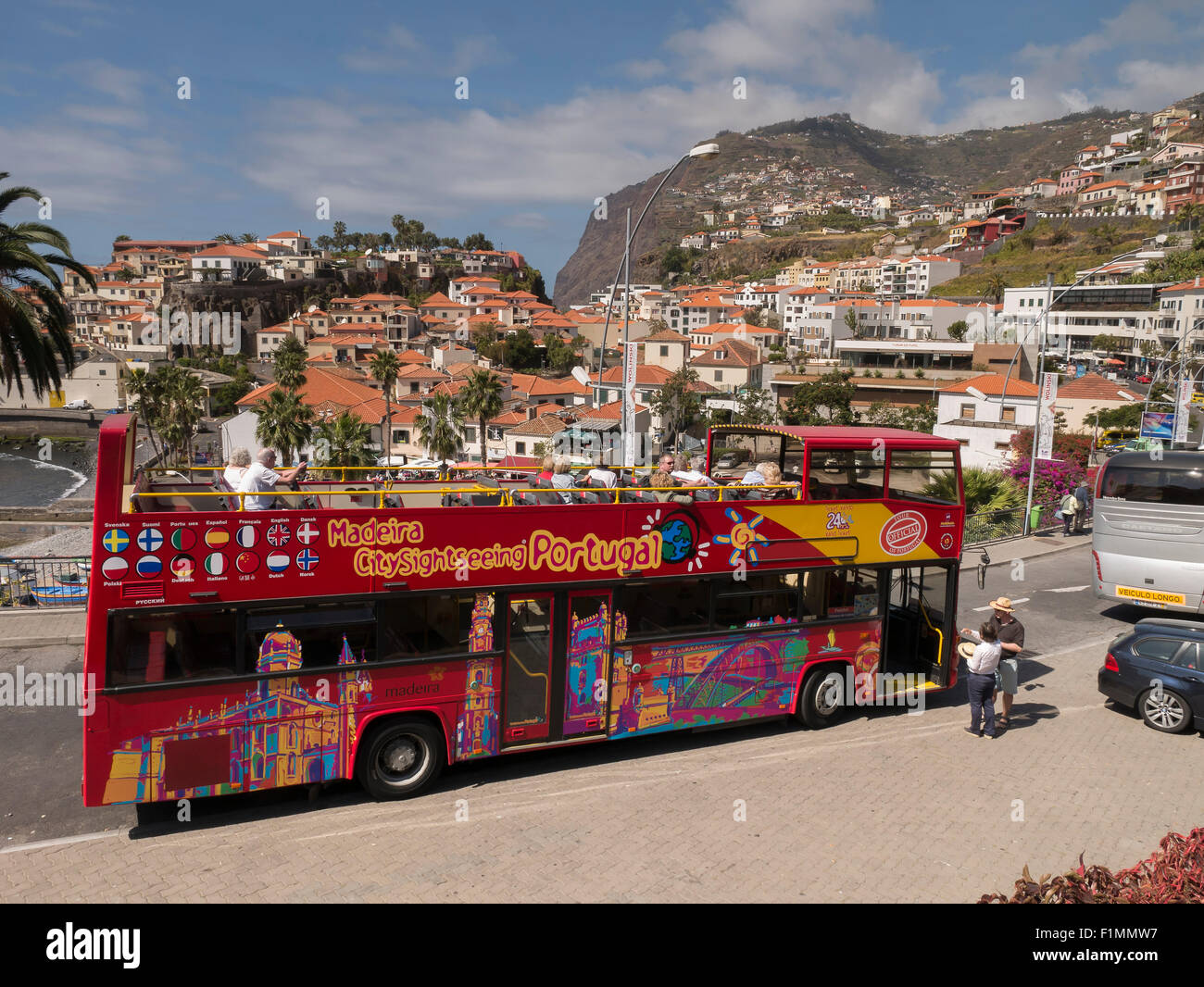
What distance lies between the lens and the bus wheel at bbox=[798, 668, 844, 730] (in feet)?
35.6

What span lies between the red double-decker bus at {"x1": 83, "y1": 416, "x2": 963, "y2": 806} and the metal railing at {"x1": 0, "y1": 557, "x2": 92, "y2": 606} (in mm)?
7449

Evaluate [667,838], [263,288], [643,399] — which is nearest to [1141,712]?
[667,838]

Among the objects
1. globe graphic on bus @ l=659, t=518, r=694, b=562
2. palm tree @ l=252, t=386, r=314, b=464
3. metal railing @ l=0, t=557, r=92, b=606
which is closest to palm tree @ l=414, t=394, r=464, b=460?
palm tree @ l=252, t=386, r=314, b=464

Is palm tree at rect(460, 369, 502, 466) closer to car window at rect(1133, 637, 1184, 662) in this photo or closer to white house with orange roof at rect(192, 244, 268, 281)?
car window at rect(1133, 637, 1184, 662)

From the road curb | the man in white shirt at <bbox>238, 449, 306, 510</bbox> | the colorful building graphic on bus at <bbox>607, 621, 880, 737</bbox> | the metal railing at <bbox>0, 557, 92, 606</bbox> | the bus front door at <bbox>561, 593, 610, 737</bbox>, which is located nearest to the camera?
the man in white shirt at <bbox>238, 449, 306, 510</bbox>

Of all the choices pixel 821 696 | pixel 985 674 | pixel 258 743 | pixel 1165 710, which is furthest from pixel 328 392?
pixel 1165 710

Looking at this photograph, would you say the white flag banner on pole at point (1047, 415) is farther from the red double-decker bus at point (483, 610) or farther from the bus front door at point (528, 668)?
the bus front door at point (528, 668)

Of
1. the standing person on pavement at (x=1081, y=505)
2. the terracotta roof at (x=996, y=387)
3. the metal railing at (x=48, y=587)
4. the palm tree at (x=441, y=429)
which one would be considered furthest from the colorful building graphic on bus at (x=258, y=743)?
the terracotta roof at (x=996, y=387)

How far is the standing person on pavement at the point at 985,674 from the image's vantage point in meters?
10.5

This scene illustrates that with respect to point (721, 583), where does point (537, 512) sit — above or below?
above

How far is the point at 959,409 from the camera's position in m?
57.5
